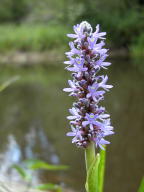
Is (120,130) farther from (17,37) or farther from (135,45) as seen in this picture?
(17,37)

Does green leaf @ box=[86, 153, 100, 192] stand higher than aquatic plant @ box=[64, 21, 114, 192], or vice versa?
aquatic plant @ box=[64, 21, 114, 192]

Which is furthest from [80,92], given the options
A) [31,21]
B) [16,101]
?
[31,21]

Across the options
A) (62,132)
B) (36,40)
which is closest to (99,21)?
(36,40)

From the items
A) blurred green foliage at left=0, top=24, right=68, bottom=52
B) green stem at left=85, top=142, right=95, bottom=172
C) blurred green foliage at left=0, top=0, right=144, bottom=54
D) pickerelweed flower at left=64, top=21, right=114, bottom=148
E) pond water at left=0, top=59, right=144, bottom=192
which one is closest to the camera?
pickerelweed flower at left=64, top=21, right=114, bottom=148

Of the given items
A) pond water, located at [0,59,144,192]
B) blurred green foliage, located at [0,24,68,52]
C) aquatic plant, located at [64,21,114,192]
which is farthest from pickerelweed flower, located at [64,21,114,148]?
blurred green foliage, located at [0,24,68,52]

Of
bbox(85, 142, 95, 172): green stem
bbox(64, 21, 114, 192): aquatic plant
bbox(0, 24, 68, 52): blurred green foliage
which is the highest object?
bbox(0, 24, 68, 52): blurred green foliage

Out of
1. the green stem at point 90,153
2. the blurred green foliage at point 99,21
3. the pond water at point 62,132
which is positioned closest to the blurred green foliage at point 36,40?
the blurred green foliage at point 99,21

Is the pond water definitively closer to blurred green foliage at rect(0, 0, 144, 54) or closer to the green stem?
the green stem
